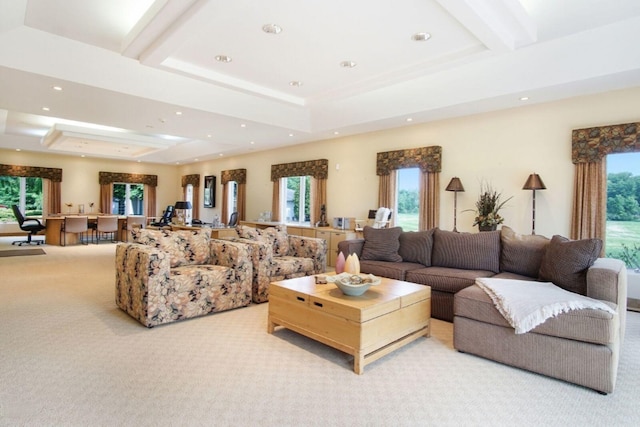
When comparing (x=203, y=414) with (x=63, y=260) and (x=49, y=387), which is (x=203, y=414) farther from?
(x=63, y=260)

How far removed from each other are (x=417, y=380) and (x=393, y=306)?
1.88 feet

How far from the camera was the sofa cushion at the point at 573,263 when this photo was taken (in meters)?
3.01

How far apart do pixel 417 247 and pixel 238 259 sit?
2231 mm

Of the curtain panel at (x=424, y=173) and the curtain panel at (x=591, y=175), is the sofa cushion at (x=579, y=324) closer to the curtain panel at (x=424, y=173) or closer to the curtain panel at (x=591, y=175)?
the curtain panel at (x=591, y=175)

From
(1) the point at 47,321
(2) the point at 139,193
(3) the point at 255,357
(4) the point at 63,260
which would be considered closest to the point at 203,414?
(3) the point at 255,357

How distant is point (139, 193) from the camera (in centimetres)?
1376

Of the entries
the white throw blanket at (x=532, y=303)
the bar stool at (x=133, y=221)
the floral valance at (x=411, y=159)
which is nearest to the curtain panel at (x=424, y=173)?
the floral valance at (x=411, y=159)

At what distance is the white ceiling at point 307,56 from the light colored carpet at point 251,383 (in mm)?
2794

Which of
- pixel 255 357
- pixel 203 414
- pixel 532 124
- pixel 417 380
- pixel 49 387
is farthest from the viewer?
pixel 532 124

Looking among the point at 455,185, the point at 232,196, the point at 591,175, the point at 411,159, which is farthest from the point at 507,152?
the point at 232,196

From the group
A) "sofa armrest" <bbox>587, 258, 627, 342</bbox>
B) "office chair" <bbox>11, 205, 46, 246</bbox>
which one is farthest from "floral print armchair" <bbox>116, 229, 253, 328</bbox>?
"office chair" <bbox>11, 205, 46, 246</bbox>

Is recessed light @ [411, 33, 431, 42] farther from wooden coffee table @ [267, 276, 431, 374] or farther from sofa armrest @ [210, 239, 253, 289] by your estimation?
sofa armrest @ [210, 239, 253, 289]

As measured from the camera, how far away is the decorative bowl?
9.60ft

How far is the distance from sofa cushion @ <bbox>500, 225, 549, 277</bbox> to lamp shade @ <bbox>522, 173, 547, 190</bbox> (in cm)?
103
